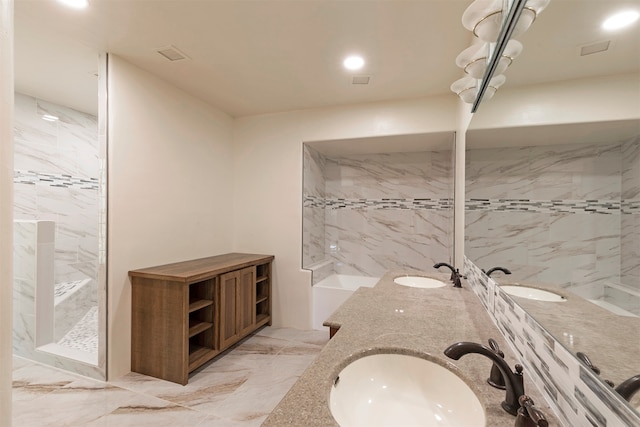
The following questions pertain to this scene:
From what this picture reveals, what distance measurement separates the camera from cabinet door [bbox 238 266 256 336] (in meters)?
2.85

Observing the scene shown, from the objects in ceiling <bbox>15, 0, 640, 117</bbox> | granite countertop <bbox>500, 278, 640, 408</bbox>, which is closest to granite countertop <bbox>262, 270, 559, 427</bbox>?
granite countertop <bbox>500, 278, 640, 408</bbox>

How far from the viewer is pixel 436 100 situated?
9.23 feet

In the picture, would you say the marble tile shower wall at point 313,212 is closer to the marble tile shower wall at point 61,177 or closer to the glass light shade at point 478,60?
the glass light shade at point 478,60

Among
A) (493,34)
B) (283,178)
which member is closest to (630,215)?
(493,34)

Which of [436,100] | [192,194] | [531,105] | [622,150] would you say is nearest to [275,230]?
[192,194]

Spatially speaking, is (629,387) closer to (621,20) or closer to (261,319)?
(621,20)

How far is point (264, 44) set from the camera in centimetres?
204

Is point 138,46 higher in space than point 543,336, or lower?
higher

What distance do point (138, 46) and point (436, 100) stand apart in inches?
102

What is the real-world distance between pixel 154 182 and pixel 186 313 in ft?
3.91

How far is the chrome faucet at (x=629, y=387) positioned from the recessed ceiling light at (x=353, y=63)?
89.7 inches

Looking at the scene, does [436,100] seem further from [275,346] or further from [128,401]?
[128,401]

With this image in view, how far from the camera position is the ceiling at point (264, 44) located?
1659mm

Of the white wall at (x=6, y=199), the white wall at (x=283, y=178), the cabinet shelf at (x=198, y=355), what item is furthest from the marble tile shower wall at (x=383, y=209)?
the white wall at (x=6, y=199)
